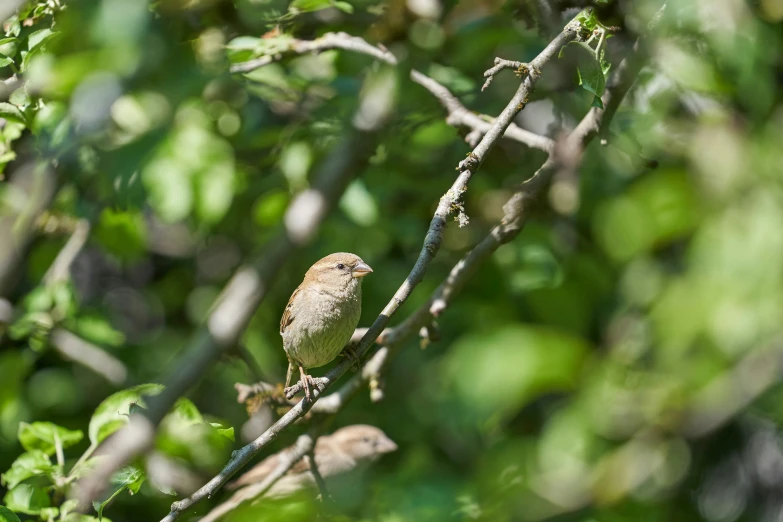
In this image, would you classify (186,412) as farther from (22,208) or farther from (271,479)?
(22,208)

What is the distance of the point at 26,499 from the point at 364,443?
205cm

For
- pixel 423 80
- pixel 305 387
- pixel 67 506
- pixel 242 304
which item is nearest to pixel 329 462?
pixel 242 304

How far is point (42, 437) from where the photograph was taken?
3.43 metres

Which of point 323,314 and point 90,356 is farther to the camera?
point 90,356

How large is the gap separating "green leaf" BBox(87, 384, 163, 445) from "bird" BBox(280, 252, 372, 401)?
0.59 metres

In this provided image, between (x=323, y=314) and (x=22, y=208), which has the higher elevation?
(x=323, y=314)

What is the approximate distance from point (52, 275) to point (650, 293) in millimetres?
3665

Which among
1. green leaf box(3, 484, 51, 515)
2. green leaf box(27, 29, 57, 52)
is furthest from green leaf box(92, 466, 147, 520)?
green leaf box(27, 29, 57, 52)

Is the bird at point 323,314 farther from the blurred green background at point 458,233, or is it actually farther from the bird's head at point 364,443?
the bird's head at point 364,443

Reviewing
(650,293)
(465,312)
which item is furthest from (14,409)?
(650,293)

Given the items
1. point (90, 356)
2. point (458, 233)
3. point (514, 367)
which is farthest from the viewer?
point (458, 233)

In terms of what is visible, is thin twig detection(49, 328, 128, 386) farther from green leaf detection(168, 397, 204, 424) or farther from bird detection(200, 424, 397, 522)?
green leaf detection(168, 397, 204, 424)

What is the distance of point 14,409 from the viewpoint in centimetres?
456

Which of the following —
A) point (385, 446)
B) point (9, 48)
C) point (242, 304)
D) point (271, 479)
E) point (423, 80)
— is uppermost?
point (9, 48)
